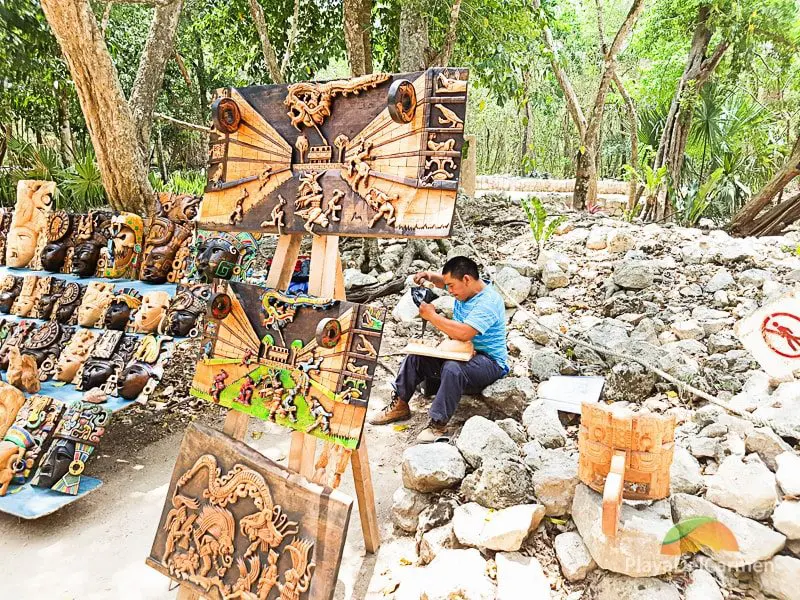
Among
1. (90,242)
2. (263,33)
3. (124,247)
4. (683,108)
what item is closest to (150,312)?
(124,247)

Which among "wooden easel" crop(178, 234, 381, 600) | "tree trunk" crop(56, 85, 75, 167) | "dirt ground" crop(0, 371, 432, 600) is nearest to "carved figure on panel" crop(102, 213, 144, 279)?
"dirt ground" crop(0, 371, 432, 600)

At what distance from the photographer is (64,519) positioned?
115 inches

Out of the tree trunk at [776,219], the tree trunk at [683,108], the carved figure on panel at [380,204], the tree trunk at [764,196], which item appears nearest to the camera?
the carved figure on panel at [380,204]

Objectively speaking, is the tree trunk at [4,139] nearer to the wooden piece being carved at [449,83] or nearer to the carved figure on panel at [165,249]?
the carved figure on panel at [165,249]

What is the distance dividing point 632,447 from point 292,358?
1332 mm

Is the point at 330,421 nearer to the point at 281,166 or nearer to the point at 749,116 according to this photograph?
the point at 281,166

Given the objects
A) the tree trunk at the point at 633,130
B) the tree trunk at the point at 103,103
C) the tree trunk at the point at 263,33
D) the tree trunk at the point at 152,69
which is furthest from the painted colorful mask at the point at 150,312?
the tree trunk at the point at 633,130

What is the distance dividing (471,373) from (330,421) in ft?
4.69

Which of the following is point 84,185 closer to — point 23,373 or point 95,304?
point 95,304

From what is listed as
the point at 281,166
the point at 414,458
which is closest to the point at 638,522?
the point at 414,458

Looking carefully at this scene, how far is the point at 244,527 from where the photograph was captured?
204 cm

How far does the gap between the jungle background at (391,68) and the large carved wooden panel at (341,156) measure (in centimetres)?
206

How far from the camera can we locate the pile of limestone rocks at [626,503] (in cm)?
195

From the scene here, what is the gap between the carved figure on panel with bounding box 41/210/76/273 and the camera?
377cm
